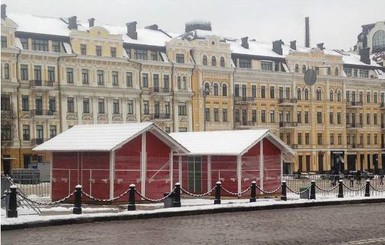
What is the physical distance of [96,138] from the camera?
88.3 ft

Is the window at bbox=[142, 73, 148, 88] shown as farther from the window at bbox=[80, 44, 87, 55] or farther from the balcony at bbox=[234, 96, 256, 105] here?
the balcony at bbox=[234, 96, 256, 105]

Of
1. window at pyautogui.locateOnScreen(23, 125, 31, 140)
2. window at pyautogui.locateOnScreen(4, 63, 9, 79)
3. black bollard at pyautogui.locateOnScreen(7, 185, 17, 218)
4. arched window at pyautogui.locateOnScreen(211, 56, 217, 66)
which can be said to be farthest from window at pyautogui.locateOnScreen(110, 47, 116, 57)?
black bollard at pyautogui.locateOnScreen(7, 185, 17, 218)

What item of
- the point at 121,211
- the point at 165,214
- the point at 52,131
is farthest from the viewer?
the point at 52,131

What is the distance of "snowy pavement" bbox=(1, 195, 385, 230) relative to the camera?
60.3 ft

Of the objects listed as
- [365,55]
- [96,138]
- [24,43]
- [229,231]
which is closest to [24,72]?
[24,43]

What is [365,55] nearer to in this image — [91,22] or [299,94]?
[299,94]

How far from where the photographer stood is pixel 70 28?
203ft

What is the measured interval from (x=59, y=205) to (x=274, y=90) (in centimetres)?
5087

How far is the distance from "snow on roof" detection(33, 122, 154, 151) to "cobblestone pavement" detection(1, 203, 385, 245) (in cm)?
551

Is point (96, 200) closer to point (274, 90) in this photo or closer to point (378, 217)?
point (378, 217)

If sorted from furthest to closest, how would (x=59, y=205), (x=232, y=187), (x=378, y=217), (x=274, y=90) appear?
(x=274, y=90), (x=232, y=187), (x=59, y=205), (x=378, y=217)

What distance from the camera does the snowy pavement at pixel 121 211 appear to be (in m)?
18.4

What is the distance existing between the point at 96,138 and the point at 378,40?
6954cm

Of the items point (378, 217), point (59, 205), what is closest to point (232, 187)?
point (59, 205)
